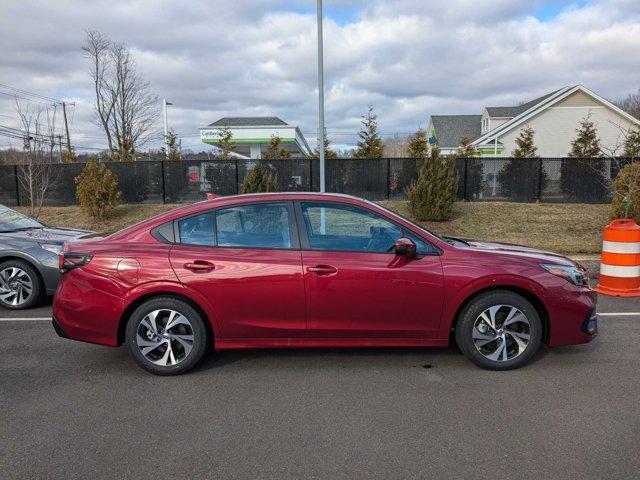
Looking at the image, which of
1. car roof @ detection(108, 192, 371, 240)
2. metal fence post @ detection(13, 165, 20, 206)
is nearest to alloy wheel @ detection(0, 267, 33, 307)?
car roof @ detection(108, 192, 371, 240)

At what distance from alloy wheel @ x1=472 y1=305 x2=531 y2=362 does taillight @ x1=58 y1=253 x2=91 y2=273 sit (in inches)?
135

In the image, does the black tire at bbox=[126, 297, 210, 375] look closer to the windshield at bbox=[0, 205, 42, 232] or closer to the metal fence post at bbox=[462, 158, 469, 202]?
the windshield at bbox=[0, 205, 42, 232]

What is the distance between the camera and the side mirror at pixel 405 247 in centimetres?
417

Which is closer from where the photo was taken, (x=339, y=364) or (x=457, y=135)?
(x=339, y=364)

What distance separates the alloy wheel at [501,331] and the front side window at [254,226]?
1837 millimetres

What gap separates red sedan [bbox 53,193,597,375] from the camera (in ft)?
13.8

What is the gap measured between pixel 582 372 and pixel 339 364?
7.00 ft

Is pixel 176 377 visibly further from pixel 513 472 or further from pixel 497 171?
pixel 497 171

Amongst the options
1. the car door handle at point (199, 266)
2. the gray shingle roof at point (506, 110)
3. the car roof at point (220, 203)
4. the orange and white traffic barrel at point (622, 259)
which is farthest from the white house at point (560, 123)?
the car door handle at point (199, 266)

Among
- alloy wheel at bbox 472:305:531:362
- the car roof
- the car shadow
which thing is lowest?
the car shadow

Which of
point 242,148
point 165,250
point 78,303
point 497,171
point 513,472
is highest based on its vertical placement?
point 242,148

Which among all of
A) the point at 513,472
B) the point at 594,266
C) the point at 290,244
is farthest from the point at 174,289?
the point at 594,266

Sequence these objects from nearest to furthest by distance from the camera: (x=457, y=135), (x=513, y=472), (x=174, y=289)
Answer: (x=513, y=472) < (x=174, y=289) < (x=457, y=135)

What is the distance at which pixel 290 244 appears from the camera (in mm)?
4328
